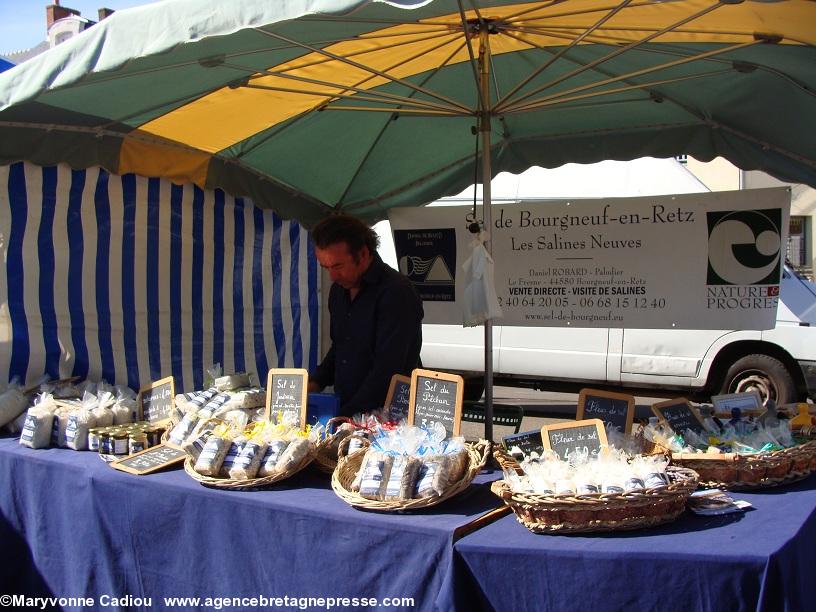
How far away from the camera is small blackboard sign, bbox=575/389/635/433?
2.70m

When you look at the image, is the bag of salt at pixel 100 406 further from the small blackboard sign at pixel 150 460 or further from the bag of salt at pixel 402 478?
the bag of salt at pixel 402 478

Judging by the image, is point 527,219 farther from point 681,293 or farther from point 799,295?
point 799,295

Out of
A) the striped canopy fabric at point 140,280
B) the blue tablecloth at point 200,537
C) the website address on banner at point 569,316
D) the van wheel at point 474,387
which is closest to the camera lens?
the blue tablecloth at point 200,537

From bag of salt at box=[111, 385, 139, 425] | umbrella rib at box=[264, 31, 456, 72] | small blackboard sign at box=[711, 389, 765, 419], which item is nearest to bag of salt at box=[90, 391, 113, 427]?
bag of salt at box=[111, 385, 139, 425]

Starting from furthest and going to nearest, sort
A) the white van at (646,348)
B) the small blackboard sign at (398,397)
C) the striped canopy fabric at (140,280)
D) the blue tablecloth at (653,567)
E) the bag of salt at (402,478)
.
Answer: the white van at (646,348), the striped canopy fabric at (140,280), the small blackboard sign at (398,397), the bag of salt at (402,478), the blue tablecloth at (653,567)

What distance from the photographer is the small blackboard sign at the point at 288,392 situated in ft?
9.68

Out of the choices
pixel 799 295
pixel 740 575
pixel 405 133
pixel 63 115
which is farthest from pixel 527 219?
pixel 799 295

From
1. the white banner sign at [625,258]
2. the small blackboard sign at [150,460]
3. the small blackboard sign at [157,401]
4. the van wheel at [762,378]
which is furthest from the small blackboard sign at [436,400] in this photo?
the van wheel at [762,378]

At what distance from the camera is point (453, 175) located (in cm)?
500

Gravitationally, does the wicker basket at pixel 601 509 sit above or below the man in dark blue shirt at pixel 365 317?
below

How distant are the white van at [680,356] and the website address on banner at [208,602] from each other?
5.55 m

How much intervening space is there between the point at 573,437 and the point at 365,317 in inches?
43.6

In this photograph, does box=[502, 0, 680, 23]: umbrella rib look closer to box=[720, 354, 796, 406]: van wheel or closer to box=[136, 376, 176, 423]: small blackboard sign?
box=[136, 376, 176, 423]: small blackboard sign

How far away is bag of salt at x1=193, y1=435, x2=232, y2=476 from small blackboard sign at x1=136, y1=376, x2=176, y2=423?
0.78 meters
